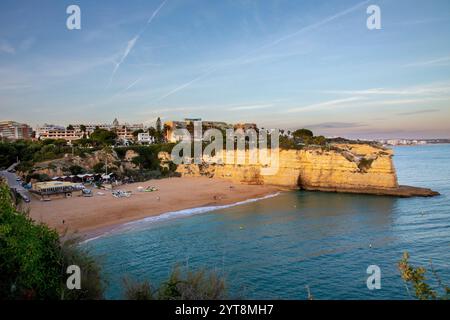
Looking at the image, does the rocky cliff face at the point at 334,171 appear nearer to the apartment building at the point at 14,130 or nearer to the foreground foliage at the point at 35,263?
the foreground foliage at the point at 35,263

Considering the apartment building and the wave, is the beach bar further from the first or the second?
the apartment building

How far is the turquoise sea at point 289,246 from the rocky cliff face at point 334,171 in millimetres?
8241

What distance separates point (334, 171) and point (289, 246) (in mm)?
27907

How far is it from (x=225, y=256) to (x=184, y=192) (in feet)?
80.9

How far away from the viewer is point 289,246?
894 inches

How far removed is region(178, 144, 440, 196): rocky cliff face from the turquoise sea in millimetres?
8241

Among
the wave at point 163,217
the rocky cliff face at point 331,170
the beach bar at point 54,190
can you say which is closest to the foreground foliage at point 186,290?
the wave at point 163,217

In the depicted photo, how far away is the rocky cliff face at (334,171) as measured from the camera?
1773 inches

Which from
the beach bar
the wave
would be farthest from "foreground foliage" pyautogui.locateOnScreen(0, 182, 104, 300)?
the beach bar

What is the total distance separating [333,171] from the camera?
4816cm

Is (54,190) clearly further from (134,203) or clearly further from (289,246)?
(289,246)

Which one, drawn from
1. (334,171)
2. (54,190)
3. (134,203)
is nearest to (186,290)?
(134,203)

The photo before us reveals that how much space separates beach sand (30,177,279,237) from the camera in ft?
95.5
